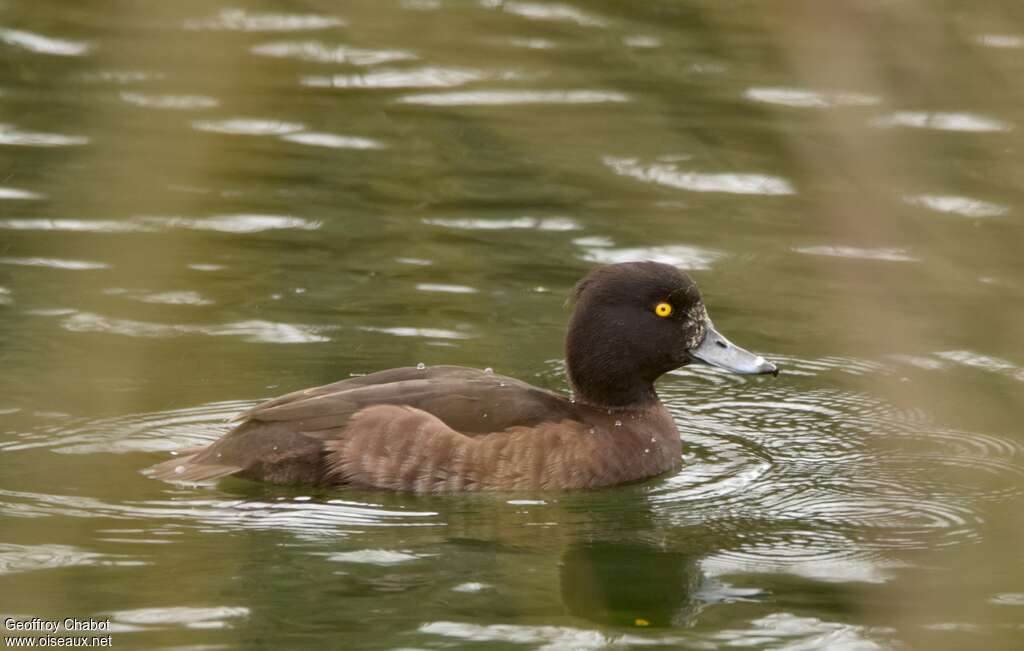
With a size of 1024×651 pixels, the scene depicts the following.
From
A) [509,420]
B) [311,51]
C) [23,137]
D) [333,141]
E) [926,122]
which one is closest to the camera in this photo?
[926,122]

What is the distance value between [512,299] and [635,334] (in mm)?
2026

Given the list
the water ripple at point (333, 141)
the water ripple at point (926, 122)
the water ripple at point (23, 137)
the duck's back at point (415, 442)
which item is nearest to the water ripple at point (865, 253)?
the water ripple at point (926, 122)

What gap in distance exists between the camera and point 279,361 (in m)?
8.99

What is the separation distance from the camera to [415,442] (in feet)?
24.1

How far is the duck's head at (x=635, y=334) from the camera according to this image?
7.92 metres

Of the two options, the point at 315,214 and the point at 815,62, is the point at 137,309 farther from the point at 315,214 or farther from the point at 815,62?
the point at 315,214

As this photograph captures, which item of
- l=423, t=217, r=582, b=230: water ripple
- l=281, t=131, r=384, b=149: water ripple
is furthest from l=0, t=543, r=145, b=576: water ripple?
l=281, t=131, r=384, b=149: water ripple

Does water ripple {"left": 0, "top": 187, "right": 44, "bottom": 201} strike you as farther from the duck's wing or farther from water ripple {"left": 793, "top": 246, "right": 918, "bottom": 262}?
water ripple {"left": 793, "top": 246, "right": 918, "bottom": 262}

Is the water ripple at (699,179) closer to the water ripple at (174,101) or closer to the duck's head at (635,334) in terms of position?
the duck's head at (635,334)

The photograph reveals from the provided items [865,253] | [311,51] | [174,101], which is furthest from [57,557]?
[865,253]

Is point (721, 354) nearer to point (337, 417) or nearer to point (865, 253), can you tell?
point (337, 417)

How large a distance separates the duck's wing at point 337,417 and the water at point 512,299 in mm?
119

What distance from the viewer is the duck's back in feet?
23.9

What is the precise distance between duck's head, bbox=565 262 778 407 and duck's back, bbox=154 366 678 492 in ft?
1.45
